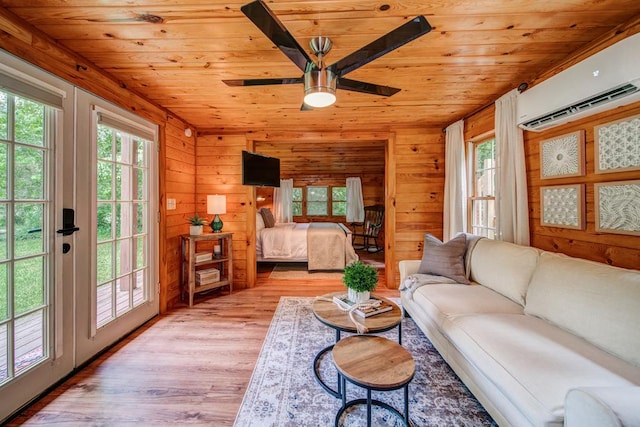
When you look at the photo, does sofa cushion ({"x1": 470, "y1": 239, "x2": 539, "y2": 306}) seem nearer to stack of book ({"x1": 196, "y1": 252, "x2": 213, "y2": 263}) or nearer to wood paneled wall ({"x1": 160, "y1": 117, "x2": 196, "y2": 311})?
stack of book ({"x1": 196, "y1": 252, "x2": 213, "y2": 263})

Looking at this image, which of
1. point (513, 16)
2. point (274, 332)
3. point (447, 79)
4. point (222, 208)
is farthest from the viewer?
point (222, 208)

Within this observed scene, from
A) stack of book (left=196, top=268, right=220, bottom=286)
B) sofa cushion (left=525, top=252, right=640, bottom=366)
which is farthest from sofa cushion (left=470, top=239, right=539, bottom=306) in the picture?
stack of book (left=196, top=268, right=220, bottom=286)

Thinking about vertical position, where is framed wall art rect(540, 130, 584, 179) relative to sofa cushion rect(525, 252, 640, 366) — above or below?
above

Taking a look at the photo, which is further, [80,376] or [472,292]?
[472,292]

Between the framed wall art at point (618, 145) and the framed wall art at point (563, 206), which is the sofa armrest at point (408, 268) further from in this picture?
the framed wall art at point (618, 145)

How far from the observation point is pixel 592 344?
1303 mm

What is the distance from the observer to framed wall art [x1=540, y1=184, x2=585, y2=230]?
1.88m

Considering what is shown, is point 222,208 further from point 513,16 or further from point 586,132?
point 586,132

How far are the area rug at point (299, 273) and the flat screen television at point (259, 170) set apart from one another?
4.98ft

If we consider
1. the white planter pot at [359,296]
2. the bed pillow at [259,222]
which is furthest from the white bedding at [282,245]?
the white planter pot at [359,296]

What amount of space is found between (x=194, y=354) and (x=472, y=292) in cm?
229

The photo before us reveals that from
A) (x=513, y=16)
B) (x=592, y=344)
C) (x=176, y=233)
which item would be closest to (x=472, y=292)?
(x=592, y=344)

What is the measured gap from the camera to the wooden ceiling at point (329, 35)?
1399mm

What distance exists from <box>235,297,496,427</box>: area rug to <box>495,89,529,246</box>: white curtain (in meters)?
1.33
